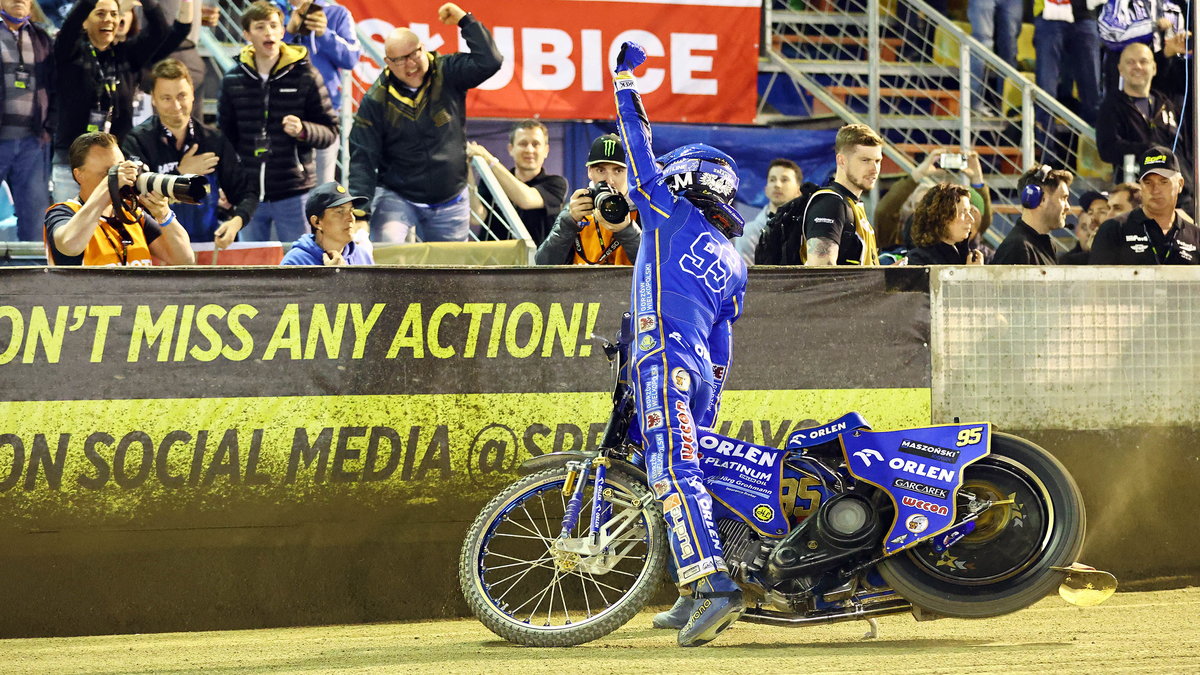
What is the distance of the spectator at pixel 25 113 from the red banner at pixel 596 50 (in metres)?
2.30

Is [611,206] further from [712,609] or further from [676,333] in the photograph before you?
[712,609]

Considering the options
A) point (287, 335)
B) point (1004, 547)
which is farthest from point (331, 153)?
point (1004, 547)

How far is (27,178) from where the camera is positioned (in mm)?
9547

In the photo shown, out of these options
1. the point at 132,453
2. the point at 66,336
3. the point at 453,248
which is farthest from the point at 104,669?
the point at 453,248

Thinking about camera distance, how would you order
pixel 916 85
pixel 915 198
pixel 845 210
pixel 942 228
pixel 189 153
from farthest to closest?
pixel 916 85 < pixel 915 198 < pixel 189 153 < pixel 942 228 < pixel 845 210

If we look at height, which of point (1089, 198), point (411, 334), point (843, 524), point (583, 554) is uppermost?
point (1089, 198)

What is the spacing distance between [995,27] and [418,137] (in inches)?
242

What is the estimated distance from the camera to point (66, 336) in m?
6.86

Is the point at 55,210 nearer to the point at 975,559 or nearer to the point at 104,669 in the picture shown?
the point at 104,669

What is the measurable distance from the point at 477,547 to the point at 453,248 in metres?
3.23

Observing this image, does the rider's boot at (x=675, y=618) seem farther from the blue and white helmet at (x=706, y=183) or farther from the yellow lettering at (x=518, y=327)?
the yellow lettering at (x=518, y=327)

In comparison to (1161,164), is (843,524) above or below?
below

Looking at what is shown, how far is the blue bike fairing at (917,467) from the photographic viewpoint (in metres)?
5.94

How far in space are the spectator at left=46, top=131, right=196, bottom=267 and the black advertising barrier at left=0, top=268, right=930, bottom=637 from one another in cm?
39
